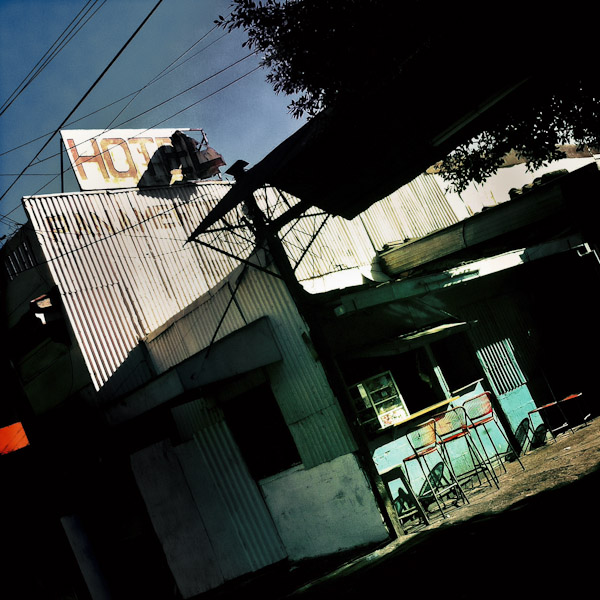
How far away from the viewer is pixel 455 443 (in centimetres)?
980

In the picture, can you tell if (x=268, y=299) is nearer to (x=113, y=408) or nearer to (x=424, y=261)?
(x=113, y=408)

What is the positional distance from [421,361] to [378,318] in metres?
1.37

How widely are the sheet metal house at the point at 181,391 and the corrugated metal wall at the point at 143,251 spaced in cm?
4

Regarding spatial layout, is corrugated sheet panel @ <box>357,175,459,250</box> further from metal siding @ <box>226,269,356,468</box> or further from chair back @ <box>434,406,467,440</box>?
chair back @ <box>434,406,467,440</box>

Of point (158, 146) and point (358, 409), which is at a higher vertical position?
point (158, 146)

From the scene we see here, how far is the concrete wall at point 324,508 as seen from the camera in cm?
852

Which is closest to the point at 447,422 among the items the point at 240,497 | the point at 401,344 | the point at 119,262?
the point at 401,344

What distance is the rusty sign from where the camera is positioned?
1464 cm

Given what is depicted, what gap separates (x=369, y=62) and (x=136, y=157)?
10.8 m

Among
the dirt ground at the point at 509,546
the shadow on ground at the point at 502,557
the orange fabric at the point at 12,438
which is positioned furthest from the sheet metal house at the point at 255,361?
the orange fabric at the point at 12,438

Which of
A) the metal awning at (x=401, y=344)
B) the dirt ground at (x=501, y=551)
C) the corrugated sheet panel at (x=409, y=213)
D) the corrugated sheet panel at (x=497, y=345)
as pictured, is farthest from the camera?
the corrugated sheet panel at (x=409, y=213)

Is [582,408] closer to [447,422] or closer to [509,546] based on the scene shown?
[447,422]

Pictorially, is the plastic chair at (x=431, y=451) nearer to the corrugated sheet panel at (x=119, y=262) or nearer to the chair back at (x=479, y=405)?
the chair back at (x=479, y=405)

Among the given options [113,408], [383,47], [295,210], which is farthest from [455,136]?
[113,408]
